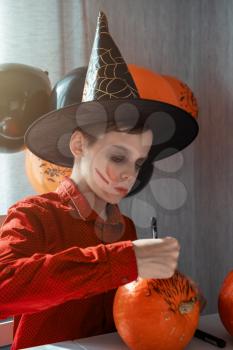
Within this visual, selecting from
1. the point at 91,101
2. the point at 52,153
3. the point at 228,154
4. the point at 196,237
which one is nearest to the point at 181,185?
the point at 196,237

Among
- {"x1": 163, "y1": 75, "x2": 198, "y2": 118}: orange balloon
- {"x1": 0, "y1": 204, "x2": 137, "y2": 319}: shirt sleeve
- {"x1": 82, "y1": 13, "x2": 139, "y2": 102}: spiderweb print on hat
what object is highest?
{"x1": 82, "y1": 13, "x2": 139, "y2": 102}: spiderweb print on hat

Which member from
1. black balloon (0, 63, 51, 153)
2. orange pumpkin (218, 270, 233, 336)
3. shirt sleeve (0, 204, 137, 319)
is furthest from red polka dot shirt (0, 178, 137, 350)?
black balloon (0, 63, 51, 153)

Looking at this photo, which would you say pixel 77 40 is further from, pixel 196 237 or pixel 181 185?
pixel 196 237

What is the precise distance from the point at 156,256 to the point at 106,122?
14.9 inches

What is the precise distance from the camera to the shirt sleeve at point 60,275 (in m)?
0.77

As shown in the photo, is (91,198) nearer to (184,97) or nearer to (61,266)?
(61,266)

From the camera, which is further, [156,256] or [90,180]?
[90,180]

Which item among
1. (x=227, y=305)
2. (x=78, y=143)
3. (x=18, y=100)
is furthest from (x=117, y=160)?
(x=18, y=100)

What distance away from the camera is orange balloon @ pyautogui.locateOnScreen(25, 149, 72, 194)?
4.64ft

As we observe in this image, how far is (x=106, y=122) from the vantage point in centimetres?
106

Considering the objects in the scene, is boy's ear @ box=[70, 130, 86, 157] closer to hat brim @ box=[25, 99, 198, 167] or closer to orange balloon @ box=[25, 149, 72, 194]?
hat brim @ box=[25, 99, 198, 167]

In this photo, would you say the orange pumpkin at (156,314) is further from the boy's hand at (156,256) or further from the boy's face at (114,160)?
the boy's face at (114,160)

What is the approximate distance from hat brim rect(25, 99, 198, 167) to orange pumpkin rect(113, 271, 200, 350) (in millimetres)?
391

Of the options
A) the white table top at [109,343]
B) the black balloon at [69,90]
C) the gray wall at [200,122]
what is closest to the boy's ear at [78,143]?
the black balloon at [69,90]
